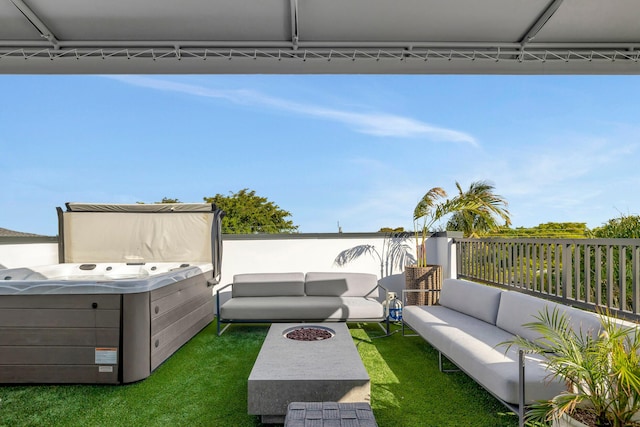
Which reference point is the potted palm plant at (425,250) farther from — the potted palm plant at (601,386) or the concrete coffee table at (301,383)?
the potted palm plant at (601,386)

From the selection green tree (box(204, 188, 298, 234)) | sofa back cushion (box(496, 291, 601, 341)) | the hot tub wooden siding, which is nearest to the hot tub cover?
the hot tub wooden siding

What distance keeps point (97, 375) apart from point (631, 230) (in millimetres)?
6124

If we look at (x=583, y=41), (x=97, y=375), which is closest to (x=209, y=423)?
(x=97, y=375)

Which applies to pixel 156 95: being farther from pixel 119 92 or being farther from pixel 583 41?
pixel 583 41

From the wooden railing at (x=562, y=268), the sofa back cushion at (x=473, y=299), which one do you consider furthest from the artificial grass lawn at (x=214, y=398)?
the wooden railing at (x=562, y=268)

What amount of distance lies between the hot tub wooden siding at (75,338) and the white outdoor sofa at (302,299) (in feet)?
4.40

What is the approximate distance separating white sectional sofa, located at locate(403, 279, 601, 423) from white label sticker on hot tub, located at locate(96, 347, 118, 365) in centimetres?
265

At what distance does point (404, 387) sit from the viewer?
281 cm

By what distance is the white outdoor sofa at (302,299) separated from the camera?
4258mm

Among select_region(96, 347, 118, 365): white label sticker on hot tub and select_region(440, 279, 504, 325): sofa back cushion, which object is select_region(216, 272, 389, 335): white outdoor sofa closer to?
select_region(440, 279, 504, 325): sofa back cushion

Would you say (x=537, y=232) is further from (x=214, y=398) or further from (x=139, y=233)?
(x=139, y=233)

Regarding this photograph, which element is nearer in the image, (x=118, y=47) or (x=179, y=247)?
(x=118, y=47)

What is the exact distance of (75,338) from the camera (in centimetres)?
301

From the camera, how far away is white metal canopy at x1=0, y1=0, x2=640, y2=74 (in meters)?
3.89
